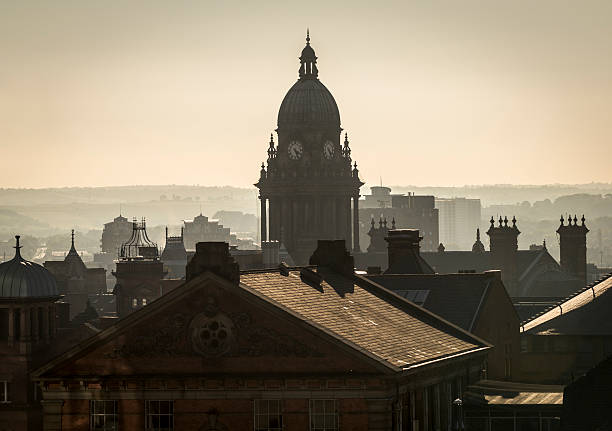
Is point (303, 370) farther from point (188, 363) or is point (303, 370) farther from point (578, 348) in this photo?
point (578, 348)

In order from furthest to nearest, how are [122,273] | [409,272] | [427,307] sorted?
1. [122,273]
2. [409,272]
3. [427,307]

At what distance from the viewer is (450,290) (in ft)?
338

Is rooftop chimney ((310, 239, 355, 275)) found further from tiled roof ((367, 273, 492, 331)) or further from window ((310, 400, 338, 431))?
window ((310, 400, 338, 431))

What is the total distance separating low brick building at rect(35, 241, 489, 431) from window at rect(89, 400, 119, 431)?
4 cm

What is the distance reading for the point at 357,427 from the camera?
68.9 metres

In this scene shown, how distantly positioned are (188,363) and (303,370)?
4.27 m

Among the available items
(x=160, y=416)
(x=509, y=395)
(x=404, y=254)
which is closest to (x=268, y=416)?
(x=160, y=416)

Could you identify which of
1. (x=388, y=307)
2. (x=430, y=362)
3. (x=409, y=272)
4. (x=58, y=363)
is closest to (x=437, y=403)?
(x=430, y=362)

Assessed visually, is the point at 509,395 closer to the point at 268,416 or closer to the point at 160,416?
the point at 268,416

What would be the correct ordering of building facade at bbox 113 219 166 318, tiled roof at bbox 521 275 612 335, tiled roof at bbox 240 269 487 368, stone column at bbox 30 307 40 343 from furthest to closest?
building facade at bbox 113 219 166 318, stone column at bbox 30 307 40 343, tiled roof at bbox 521 275 612 335, tiled roof at bbox 240 269 487 368

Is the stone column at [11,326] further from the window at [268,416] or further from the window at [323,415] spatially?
the window at [323,415]

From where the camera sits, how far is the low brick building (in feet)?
227

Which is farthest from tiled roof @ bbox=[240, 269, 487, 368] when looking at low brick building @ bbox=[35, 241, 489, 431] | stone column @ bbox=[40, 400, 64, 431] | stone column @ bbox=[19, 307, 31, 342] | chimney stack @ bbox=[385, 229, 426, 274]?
chimney stack @ bbox=[385, 229, 426, 274]

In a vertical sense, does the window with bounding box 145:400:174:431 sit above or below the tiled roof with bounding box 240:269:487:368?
below
